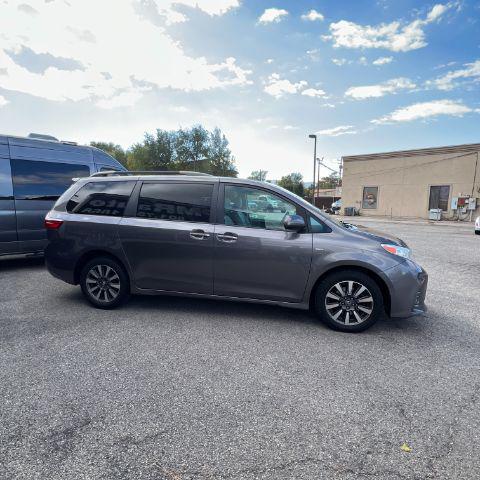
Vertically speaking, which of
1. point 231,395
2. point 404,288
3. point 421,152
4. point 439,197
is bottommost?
point 231,395

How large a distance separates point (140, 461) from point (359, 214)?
32.4 metres

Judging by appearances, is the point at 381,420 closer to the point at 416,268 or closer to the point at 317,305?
the point at 317,305

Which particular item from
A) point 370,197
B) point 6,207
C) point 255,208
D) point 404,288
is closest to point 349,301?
point 404,288

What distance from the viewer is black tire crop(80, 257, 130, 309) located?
4.27m

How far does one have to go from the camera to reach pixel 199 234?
3.95 metres

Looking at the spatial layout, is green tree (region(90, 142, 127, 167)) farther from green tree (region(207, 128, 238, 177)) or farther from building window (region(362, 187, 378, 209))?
building window (region(362, 187, 378, 209))

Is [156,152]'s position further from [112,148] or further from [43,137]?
[43,137]

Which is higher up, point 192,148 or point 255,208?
point 192,148

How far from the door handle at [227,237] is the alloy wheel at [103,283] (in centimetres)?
152

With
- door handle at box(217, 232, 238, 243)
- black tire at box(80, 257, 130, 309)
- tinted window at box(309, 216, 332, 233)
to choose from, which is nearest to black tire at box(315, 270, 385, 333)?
tinted window at box(309, 216, 332, 233)

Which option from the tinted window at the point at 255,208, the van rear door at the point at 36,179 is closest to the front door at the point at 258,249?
the tinted window at the point at 255,208

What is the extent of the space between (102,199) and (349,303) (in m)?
3.43

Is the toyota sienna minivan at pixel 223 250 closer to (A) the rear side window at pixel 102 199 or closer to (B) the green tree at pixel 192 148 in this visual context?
(A) the rear side window at pixel 102 199

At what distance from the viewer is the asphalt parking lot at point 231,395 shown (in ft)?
6.31
